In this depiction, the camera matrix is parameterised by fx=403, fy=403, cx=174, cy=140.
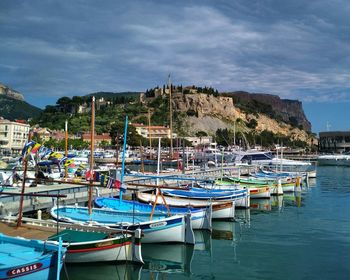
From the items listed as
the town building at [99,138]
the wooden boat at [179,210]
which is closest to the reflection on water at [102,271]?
the wooden boat at [179,210]

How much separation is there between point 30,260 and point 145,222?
932 cm

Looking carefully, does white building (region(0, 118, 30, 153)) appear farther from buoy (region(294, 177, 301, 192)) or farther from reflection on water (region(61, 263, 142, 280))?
reflection on water (region(61, 263, 142, 280))

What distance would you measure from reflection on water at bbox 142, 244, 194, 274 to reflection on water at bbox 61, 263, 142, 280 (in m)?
1.11

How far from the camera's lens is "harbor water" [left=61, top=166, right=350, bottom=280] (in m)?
20.8

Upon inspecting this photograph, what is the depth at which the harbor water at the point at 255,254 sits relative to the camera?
2075 centimetres

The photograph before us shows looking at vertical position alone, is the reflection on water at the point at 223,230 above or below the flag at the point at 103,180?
below

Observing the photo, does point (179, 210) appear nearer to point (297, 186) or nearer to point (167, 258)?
point (167, 258)

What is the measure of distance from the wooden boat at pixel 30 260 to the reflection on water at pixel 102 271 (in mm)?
3339

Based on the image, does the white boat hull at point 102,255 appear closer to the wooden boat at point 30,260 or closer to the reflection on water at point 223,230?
the wooden boat at point 30,260

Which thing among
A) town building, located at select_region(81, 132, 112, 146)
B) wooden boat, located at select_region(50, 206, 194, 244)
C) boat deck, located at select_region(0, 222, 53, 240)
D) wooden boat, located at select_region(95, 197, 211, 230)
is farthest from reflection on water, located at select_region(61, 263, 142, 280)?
town building, located at select_region(81, 132, 112, 146)

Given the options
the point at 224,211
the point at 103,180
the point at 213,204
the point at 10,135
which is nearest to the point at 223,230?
the point at 213,204

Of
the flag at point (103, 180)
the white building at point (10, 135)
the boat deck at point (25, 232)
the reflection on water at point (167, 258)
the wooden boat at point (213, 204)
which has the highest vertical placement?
the white building at point (10, 135)

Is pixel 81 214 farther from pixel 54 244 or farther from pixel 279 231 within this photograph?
pixel 279 231

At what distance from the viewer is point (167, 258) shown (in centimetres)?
2356
